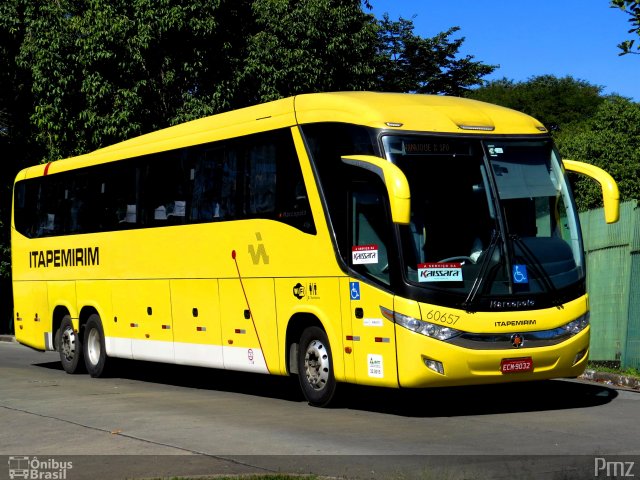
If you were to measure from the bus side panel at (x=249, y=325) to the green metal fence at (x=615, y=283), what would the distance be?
5.71 m

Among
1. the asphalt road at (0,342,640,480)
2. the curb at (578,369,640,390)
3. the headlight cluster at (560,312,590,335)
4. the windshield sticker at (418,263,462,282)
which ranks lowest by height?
the curb at (578,369,640,390)

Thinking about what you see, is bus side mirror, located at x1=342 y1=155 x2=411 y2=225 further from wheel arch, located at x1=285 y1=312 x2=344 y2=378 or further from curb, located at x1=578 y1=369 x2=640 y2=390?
curb, located at x1=578 y1=369 x2=640 y2=390

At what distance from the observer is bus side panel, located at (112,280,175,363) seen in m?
18.0

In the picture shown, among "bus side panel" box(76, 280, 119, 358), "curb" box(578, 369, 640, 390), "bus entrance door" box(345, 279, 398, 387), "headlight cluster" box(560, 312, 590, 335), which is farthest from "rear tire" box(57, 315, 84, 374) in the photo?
"headlight cluster" box(560, 312, 590, 335)

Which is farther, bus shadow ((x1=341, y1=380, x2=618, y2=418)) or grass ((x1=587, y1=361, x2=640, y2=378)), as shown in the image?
grass ((x1=587, y1=361, x2=640, y2=378))

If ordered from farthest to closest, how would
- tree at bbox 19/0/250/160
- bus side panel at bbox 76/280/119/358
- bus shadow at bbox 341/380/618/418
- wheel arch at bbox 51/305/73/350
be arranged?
tree at bbox 19/0/250/160 → wheel arch at bbox 51/305/73/350 → bus side panel at bbox 76/280/119/358 → bus shadow at bbox 341/380/618/418

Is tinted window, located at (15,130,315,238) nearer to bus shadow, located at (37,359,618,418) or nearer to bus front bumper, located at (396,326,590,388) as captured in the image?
bus front bumper, located at (396,326,590,388)

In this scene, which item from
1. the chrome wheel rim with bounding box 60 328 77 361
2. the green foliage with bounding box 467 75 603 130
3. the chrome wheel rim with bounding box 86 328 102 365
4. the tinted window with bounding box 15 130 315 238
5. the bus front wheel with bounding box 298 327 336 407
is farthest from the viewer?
the green foliage with bounding box 467 75 603 130

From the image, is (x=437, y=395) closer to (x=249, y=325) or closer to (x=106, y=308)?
(x=249, y=325)

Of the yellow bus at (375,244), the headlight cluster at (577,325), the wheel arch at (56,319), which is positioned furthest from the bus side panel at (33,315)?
the headlight cluster at (577,325)

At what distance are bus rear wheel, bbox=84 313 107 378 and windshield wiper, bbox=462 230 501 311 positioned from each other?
894 cm

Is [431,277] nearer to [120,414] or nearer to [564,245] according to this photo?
[564,245]

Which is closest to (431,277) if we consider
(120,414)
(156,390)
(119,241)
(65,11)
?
(120,414)

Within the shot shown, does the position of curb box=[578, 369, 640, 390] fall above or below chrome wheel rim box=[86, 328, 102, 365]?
below
